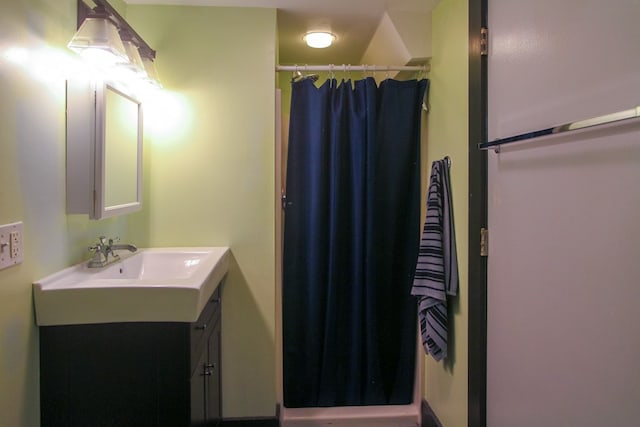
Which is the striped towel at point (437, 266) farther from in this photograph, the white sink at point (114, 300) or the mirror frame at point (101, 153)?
the mirror frame at point (101, 153)

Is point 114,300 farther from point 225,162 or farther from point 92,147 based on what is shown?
point 225,162

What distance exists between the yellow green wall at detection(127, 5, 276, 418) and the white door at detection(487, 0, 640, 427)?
1127mm

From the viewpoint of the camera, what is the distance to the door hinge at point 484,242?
1512 mm

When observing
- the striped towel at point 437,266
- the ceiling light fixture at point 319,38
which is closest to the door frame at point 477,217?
the striped towel at point 437,266

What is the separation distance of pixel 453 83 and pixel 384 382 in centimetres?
168

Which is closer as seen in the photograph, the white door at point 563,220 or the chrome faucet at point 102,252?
the white door at point 563,220

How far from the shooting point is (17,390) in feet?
3.77

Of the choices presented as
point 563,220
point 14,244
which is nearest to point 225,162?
point 14,244

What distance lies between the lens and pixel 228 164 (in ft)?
6.80

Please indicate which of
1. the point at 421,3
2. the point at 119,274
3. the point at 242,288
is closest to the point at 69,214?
the point at 119,274

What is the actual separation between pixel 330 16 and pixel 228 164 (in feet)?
3.29

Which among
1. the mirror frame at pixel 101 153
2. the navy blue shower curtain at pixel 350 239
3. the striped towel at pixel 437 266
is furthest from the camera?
the navy blue shower curtain at pixel 350 239

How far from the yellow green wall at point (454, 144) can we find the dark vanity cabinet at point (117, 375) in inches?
46.6

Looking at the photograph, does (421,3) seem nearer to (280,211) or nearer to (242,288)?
(280,211)
